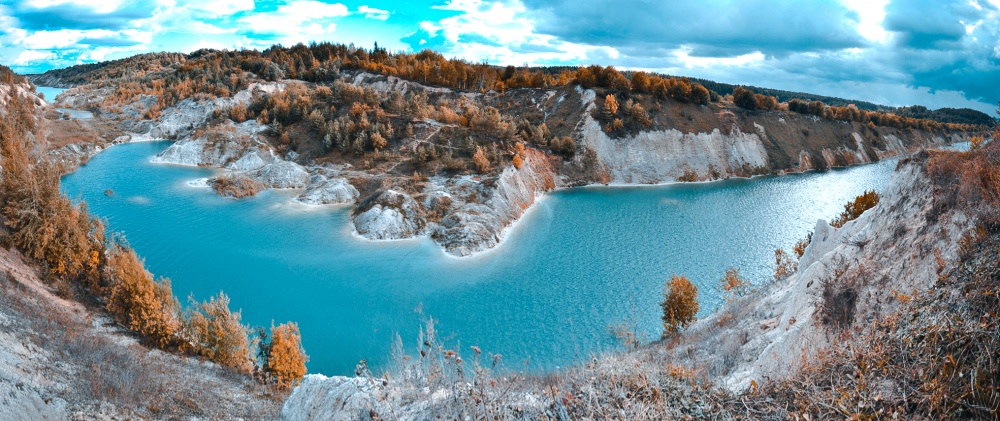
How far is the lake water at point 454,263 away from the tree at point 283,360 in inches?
85.5

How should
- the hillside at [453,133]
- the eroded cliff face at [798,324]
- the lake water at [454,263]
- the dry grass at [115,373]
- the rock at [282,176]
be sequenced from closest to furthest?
the eroded cliff face at [798,324]
the dry grass at [115,373]
the lake water at [454,263]
the hillside at [453,133]
the rock at [282,176]

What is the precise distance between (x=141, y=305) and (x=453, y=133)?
41193mm

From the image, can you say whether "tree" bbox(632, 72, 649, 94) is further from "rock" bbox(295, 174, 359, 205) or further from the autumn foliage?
the autumn foliage

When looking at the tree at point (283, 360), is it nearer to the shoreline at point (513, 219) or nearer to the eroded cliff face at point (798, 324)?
the eroded cliff face at point (798, 324)

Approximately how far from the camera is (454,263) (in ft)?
115

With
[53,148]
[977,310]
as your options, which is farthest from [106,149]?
[977,310]

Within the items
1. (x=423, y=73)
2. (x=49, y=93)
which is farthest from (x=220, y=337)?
(x=49, y=93)

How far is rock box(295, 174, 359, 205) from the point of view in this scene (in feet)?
154

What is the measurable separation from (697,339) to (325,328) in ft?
63.5

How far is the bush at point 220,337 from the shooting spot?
2028 centimetres

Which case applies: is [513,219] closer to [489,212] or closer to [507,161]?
[489,212]

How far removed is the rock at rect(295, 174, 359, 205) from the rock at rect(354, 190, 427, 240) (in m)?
4.83

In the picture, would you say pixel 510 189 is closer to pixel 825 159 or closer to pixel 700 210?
pixel 700 210

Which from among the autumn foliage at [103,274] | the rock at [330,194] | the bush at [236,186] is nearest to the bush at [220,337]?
the autumn foliage at [103,274]
